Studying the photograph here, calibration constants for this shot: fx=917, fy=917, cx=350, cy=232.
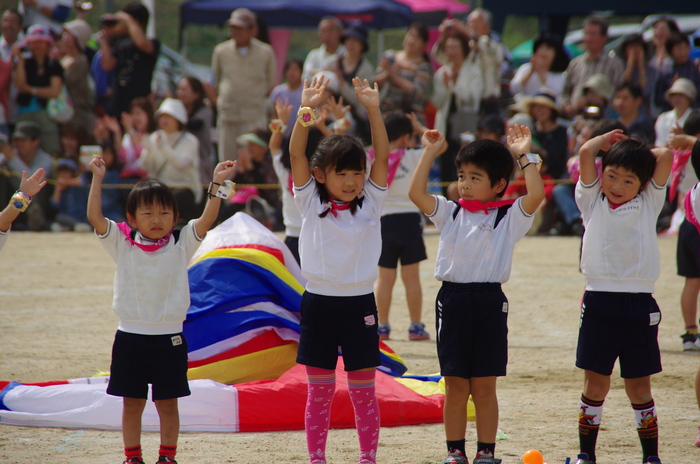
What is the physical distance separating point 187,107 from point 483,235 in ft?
31.9

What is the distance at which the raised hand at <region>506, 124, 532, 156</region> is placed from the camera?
4.10 meters

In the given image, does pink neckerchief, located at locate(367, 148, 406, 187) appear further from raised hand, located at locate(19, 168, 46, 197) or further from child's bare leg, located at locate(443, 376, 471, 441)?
raised hand, located at locate(19, 168, 46, 197)

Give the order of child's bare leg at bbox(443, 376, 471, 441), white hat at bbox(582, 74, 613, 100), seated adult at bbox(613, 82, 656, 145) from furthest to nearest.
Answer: white hat at bbox(582, 74, 613, 100)
seated adult at bbox(613, 82, 656, 145)
child's bare leg at bbox(443, 376, 471, 441)

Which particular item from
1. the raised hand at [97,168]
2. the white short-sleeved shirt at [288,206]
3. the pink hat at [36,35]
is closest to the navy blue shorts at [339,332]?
the raised hand at [97,168]

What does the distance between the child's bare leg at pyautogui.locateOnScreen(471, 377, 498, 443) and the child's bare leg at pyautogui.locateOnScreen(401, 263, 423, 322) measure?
2795mm

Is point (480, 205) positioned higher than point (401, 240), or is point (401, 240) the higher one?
point (480, 205)

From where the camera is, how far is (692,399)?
5230 millimetres

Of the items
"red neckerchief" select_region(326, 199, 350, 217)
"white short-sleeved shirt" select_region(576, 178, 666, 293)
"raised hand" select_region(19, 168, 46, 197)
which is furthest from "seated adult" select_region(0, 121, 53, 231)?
"white short-sleeved shirt" select_region(576, 178, 666, 293)

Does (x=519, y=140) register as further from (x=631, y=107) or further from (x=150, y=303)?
(x=631, y=107)

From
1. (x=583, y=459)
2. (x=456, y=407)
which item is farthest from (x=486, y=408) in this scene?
(x=583, y=459)

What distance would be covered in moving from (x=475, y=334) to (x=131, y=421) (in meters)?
1.52

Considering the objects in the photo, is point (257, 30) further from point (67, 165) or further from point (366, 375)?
point (366, 375)

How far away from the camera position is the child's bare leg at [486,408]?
3.96 meters

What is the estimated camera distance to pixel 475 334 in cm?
396
